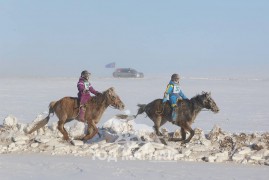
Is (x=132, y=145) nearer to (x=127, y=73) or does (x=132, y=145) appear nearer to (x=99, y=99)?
(x=99, y=99)

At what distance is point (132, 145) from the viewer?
10859 mm

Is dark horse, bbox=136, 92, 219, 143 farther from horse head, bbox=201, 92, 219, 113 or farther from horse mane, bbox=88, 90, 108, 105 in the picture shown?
horse mane, bbox=88, 90, 108, 105

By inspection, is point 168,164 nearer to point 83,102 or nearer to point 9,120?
point 83,102

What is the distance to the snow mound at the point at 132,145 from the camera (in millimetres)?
10398

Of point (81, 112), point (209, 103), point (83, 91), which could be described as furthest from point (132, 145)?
point (209, 103)

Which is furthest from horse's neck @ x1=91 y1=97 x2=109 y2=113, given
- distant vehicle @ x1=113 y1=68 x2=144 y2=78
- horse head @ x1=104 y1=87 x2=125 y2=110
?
distant vehicle @ x1=113 y1=68 x2=144 y2=78

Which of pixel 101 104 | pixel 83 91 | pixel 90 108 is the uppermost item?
pixel 83 91

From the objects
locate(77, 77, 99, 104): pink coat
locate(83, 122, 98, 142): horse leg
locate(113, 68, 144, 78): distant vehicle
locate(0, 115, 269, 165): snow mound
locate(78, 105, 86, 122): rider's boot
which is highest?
locate(113, 68, 144, 78): distant vehicle

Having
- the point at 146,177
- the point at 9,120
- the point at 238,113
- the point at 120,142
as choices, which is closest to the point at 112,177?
the point at 146,177

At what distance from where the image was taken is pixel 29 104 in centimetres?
2191

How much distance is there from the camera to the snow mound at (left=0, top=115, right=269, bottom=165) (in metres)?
10.4

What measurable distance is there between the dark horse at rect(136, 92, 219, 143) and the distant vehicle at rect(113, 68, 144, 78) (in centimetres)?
3819

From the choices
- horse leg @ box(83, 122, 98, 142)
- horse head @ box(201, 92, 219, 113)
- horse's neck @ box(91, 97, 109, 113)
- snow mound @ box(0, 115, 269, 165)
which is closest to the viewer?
snow mound @ box(0, 115, 269, 165)

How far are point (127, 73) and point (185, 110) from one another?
128 feet
